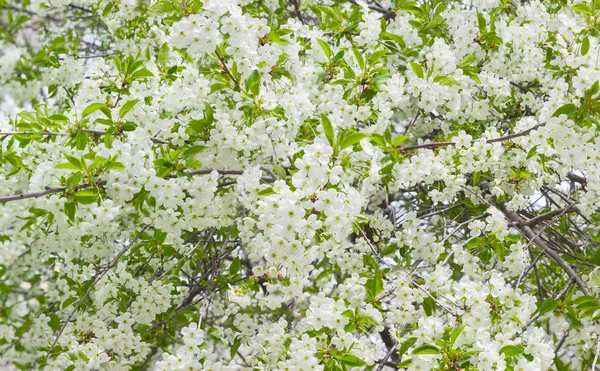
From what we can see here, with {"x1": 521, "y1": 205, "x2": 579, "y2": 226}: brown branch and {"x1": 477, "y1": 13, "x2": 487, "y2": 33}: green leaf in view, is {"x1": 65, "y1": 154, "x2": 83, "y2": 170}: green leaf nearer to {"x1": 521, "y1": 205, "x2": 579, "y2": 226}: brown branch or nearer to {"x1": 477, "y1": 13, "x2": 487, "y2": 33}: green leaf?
{"x1": 521, "y1": 205, "x2": 579, "y2": 226}: brown branch

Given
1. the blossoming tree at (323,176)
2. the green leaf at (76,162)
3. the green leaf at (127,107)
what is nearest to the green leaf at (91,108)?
the blossoming tree at (323,176)

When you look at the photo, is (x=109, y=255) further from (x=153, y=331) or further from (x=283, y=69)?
(x=283, y=69)

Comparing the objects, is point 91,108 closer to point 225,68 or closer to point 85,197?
point 85,197

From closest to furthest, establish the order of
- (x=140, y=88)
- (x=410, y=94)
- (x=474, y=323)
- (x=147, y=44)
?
(x=474, y=323) < (x=140, y=88) < (x=410, y=94) < (x=147, y=44)

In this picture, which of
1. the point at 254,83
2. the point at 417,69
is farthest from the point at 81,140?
the point at 417,69

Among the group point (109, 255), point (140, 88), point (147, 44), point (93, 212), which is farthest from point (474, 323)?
point (147, 44)

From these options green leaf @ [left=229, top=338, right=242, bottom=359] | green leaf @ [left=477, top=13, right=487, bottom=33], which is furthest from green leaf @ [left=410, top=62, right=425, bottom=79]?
green leaf @ [left=229, top=338, right=242, bottom=359]
